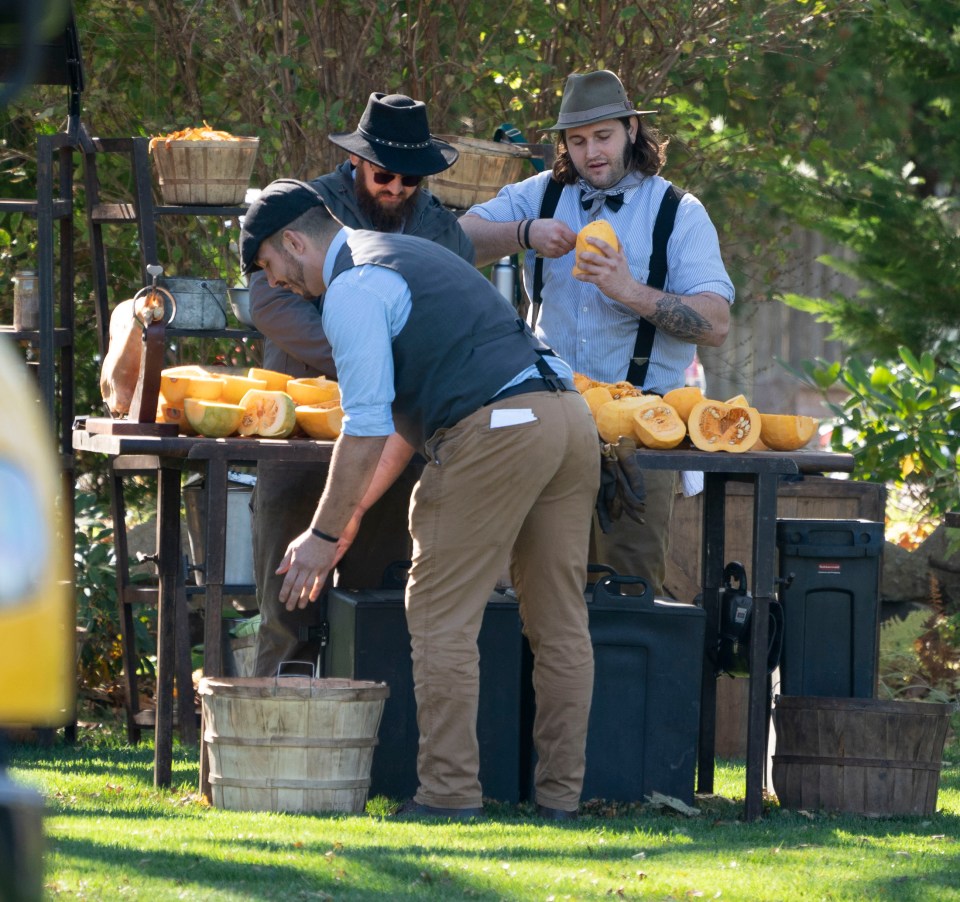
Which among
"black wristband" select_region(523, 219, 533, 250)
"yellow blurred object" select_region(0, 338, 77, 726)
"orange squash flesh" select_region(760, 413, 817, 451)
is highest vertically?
"black wristband" select_region(523, 219, 533, 250)

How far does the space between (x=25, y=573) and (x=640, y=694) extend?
11.6ft

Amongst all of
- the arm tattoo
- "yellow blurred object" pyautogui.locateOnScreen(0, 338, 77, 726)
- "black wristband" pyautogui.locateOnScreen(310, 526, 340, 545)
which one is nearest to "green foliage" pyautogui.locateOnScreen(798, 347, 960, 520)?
the arm tattoo

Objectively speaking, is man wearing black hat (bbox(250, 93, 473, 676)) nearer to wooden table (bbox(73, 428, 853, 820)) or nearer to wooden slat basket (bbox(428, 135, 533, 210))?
wooden table (bbox(73, 428, 853, 820))

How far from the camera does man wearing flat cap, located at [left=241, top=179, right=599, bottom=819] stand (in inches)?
174

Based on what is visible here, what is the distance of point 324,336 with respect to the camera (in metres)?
5.61

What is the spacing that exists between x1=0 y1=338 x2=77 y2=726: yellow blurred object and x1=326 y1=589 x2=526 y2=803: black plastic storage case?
3186 millimetres

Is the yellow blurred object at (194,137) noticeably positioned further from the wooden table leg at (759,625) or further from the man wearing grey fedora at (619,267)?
the wooden table leg at (759,625)

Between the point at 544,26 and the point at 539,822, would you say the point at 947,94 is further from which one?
the point at 539,822

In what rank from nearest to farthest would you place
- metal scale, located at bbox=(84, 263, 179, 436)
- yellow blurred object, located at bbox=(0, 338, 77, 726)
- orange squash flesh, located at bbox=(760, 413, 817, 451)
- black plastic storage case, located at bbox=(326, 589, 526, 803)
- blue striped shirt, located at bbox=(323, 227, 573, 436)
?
1. yellow blurred object, located at bbox=(0, 338, 77, 726)
2. blue striped shirt, located at bbox=(323, 227, 573, 436)
3. metal scale, located at bbox=(84, 263, 179, 436)
4. black plastic storage case, located at bbox=(326, 589, 526, 803)
5. orange squash flesh, located at bbox=(760, 413, 817, 451)

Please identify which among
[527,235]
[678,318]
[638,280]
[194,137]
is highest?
[194,137]

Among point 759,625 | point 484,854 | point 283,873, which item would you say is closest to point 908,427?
point 759,625

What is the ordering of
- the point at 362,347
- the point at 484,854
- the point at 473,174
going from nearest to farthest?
the point at 484,854
the point at 362,347
the point at 473,174

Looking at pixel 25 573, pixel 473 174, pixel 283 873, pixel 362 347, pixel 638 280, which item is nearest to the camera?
pixel 25 573

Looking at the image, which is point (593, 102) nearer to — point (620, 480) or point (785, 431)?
point (785, 431)
